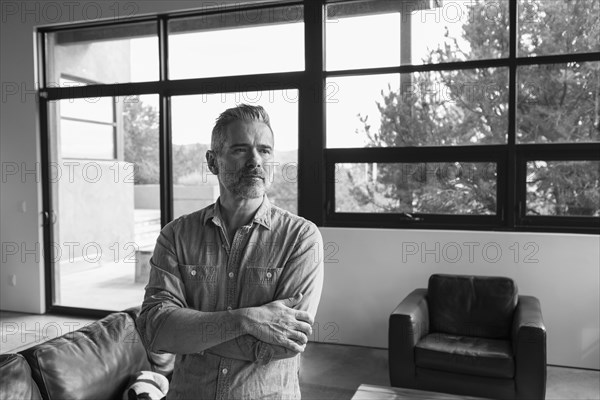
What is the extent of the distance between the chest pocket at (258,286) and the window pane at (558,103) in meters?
3.22

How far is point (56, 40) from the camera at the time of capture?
17.4 ft

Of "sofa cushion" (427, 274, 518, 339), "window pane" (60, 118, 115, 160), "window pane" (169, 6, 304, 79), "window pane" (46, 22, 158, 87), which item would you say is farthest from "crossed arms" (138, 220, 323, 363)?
"window pane" (60, 118, 115, 160)

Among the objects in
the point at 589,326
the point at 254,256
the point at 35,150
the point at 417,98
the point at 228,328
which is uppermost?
the point at 417,98

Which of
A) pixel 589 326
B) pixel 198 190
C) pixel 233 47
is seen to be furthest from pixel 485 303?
pixel 233 47

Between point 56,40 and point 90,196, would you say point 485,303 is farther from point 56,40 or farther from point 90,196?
point 56,40

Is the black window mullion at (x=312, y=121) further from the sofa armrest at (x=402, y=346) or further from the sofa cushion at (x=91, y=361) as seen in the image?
the sofa cushion at (x=91, y=361)

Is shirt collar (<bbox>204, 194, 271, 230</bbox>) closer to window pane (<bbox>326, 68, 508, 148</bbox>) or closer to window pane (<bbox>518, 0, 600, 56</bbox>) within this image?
window pane (<bbox>326, 68, 508, 148</bbox>)

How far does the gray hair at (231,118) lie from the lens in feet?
4.57

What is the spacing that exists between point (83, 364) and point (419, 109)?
3119 millimetres

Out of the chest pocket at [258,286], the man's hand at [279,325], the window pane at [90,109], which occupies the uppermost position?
the window pane at [90,109]

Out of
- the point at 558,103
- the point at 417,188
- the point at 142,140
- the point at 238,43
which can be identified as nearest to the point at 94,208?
the point at 142,140

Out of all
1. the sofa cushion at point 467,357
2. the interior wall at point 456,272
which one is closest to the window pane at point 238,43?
the interior wall at point 456,272

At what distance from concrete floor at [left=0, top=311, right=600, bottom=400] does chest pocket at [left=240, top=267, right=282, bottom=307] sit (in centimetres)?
217

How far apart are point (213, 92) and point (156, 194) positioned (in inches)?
43.9
